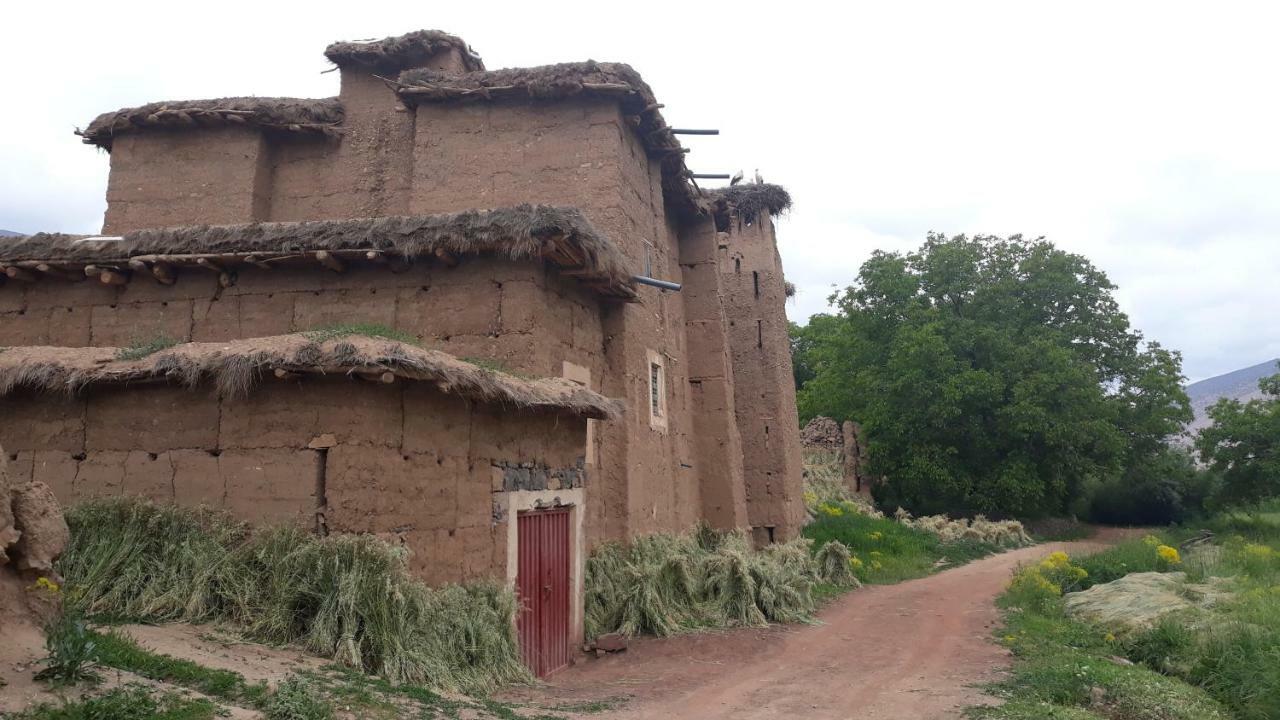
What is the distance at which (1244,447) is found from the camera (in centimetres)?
2452

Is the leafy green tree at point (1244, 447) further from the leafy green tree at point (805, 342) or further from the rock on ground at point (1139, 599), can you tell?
the leafy green tree at point (805, 342)

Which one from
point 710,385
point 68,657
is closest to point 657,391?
point 710,385

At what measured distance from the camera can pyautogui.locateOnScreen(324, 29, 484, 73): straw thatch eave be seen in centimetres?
1470

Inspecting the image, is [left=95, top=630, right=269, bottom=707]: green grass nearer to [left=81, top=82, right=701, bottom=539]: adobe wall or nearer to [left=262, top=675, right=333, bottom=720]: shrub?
[left=262, top=675, right=333, bottom=720]: shrub

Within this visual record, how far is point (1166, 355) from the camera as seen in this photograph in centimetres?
2923

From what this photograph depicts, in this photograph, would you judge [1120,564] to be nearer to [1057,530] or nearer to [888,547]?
[888,547]

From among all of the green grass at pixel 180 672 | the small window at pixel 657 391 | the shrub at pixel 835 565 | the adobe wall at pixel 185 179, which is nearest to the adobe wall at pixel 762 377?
the shrub at pixel 835 565

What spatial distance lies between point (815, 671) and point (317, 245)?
7.85 m

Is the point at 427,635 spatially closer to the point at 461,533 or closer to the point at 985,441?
the point at 461,533

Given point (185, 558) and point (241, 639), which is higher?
point (185, 558)

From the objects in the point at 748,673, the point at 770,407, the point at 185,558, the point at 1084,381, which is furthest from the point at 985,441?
the point at 185,558

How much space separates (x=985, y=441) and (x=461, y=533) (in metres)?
23.9

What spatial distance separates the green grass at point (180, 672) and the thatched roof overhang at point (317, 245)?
523 centimetres

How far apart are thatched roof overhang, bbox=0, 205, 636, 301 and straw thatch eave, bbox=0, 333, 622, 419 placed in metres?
1.61
